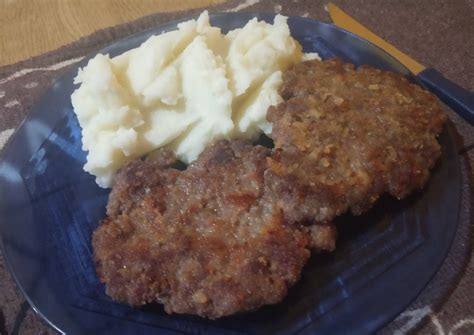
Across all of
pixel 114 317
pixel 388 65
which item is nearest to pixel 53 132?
pixel 114 317

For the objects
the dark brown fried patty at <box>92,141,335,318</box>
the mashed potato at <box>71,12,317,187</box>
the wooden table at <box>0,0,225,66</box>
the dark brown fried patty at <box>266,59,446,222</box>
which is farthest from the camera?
the wooden table at <box>0,0,225,66</box>

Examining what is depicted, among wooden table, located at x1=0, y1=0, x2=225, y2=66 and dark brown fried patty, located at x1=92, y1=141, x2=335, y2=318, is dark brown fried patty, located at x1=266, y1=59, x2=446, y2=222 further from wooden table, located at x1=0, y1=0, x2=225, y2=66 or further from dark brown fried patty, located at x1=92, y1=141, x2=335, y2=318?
wooden table, located at x1=0, y1=0, x2=225, y2=66

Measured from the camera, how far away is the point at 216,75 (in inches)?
85.3

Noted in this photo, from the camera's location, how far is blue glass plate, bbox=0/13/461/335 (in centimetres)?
180

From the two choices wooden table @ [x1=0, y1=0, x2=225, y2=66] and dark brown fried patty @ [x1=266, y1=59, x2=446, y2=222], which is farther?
wooden table @ [x1=0, y1=0, x2=225, y2=66]

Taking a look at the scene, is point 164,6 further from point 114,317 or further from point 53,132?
point 114,317

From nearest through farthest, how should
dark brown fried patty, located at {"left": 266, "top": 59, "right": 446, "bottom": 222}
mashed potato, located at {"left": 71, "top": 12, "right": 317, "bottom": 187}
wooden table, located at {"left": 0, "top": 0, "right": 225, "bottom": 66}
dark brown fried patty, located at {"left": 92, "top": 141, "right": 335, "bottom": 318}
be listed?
dark brown fried patty, located at {"left": 92, "top": 141, "right": 335, "bottom": 318}
dark brown fried patty, located at {"left": 266, "top": 59, "right": 446, "bottom": 222}
mashed potato, located at {"left": 71, "top": 12, "right": 317, "bottom": 187}
wooden table, located at {"left": 0, "top": 0, "right": 225, "bottom": 66}

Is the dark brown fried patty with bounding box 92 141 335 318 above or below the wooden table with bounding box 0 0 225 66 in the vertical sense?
below

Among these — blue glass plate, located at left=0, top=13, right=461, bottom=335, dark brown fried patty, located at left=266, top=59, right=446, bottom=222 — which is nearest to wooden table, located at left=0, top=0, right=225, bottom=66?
blue glass plate, located at left=0, top=13, right=461, bottom=335

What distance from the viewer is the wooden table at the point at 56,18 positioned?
324 cm

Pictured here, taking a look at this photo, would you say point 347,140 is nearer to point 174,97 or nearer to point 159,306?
point 174,97

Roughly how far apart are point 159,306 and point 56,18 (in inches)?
91.4

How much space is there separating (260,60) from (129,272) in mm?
1037

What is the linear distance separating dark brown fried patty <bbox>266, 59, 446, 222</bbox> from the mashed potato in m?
0.13
